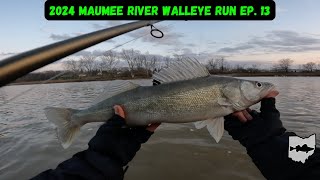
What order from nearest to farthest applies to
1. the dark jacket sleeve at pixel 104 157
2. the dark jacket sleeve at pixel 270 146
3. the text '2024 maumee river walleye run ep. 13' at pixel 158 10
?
the dark jacket sleeve at pixel 104 157
the dark jacket sleeve at pixel 270 146
the text '2024 maumee river walleye run ep. 13' at pixel 158 10

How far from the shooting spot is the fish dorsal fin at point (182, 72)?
9.52ft

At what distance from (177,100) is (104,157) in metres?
0.93

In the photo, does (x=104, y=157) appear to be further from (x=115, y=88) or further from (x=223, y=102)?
(x=223, y=102)

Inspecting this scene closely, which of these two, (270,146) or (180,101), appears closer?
(270,146)

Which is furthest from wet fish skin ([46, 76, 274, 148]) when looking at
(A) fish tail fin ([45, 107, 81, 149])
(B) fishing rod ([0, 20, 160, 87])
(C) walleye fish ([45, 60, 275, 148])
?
(B) fishing rod ([0, 20, 160, 87])

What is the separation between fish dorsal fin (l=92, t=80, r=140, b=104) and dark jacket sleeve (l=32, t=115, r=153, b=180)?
417 millimetres

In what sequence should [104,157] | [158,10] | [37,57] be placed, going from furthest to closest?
[158,10], [104,157], [37,57]

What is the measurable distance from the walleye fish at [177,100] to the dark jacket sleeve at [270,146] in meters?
0.19

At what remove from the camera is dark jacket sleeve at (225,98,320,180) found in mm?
2402

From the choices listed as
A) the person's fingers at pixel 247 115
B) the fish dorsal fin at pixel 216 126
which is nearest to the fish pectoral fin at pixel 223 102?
the fish dorsal fin at pixel 216 126

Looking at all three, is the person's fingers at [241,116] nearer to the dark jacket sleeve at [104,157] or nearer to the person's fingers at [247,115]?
the person's fingers at [247,115]

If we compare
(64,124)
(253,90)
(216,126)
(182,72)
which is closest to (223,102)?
(216,126)

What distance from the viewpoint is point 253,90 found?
296 cm

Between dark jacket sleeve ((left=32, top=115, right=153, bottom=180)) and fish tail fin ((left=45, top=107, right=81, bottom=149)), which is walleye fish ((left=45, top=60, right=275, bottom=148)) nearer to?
fish tail fin ((left=45, top=107, right=81, bottom=149))
